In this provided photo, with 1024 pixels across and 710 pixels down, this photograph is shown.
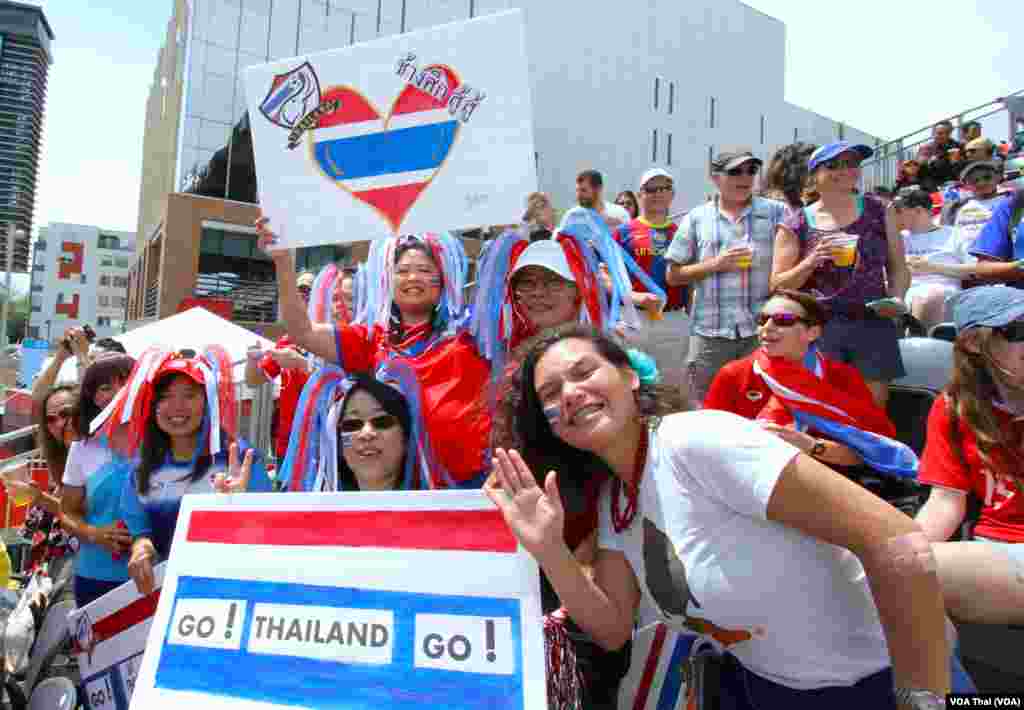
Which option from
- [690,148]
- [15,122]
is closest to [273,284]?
[690,148]

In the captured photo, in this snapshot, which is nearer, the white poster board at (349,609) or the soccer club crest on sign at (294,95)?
the white poster board at (349,609)

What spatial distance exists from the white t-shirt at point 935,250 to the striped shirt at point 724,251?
151cm

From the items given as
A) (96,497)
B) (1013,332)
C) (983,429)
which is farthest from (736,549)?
(96,497)

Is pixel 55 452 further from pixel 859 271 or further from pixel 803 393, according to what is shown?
pixel 859 271

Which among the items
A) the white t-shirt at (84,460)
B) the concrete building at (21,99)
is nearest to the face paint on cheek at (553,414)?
the white t-shirt at (84,460)

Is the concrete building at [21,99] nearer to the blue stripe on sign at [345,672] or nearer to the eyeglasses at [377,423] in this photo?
the eyeglasses at [377,423]

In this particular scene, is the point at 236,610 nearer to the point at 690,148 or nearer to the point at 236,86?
the point at 236,86

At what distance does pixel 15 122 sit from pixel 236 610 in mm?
92016

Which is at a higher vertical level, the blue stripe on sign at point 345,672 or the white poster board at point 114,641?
the blue stripe on sign at point 345,672

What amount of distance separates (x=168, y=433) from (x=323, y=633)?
4.87ft

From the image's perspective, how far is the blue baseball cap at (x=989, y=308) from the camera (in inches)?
79.0

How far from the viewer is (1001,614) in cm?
166

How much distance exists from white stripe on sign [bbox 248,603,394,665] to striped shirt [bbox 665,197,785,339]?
95.1 inches

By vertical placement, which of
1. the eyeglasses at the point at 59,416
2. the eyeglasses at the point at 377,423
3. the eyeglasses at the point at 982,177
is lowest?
the eyeglasses at the point at 59,416
